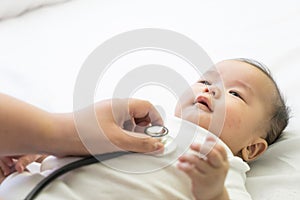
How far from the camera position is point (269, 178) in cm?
92

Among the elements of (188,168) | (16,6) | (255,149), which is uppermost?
(16,6)

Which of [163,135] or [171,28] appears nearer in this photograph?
[163,135]

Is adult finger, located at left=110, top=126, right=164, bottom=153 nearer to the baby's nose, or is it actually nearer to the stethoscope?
the stethoscope

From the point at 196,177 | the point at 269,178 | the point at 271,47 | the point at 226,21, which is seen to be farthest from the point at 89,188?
the point at 226,21

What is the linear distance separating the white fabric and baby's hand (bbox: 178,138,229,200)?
0.06 m

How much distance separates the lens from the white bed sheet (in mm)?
983

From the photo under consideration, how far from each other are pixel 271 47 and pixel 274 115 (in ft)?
1.24

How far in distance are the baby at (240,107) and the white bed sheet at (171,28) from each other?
0.16 feet

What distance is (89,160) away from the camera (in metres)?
0.77

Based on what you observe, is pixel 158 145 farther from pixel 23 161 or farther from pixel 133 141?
pixel 23 161

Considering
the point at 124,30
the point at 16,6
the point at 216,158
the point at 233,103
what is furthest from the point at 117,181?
the point at 16,6

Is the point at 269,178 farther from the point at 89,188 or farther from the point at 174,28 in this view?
the point at 174,28

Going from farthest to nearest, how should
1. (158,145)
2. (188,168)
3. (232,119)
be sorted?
(232,119) < (158,145) < (188,168)

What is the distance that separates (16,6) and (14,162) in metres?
0.75
